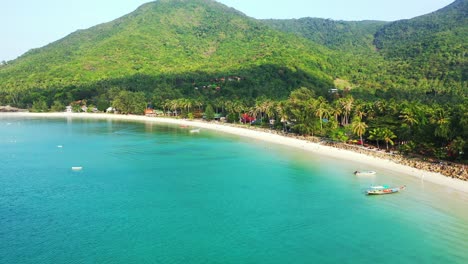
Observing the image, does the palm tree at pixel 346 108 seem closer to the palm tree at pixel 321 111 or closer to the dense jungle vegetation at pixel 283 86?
the dense jungle vegetation at pixel 283 86

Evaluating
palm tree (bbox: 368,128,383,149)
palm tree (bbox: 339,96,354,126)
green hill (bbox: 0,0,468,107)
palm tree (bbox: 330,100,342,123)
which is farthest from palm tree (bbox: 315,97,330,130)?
green hill (bbox: 0,0,468,107)

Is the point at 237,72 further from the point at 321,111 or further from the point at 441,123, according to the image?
A: the point at 441,123

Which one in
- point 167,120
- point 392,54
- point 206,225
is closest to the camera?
point 206,225

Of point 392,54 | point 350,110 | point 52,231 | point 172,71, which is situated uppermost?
point 392,54

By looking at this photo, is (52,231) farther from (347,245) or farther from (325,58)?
(325,58)

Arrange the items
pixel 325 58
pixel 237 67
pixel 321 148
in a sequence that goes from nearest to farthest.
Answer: pixel 321 148
pixel 237 67
pixel 325 58

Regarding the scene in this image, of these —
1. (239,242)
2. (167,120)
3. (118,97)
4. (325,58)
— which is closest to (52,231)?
(239,242)

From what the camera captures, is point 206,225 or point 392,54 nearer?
point 206,225

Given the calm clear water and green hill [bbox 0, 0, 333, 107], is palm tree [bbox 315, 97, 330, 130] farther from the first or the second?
green hill [bbox 0, 0, 333, 107]

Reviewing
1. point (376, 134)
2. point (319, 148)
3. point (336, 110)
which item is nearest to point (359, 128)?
point (376, 134)
